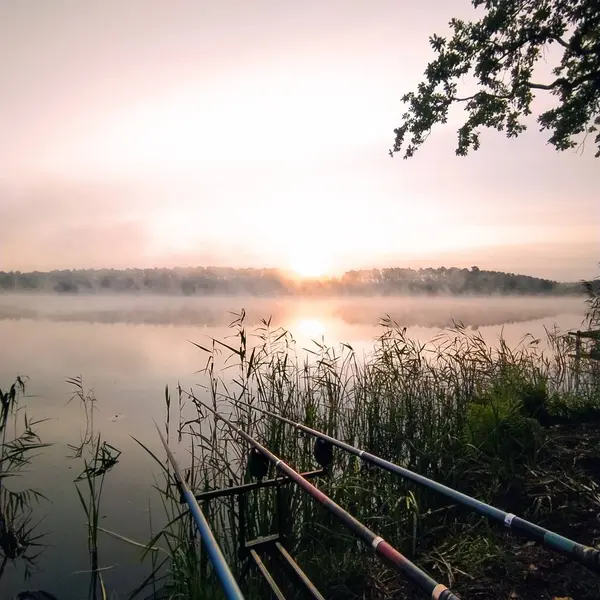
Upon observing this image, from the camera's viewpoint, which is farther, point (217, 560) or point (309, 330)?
point (309, 330)

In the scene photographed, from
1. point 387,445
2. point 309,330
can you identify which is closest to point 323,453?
point 387,445

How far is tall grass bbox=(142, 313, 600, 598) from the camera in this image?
343cm

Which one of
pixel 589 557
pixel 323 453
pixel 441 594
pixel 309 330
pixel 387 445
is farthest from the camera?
pixel 309 330

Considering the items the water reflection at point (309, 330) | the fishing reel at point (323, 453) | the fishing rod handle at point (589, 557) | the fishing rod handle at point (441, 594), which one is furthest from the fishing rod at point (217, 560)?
the water reflection at point (309, 330)

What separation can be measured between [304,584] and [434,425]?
2.95 metres

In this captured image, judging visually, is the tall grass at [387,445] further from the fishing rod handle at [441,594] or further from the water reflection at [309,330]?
the water reflection at [309,330]

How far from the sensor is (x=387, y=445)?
16.6 ft

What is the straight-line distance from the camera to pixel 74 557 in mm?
4367

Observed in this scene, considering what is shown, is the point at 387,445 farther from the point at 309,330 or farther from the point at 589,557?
the point at 309,330

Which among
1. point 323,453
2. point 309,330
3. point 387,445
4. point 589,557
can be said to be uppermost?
point 589,557

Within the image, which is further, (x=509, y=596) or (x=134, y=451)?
(x=134, y=451)

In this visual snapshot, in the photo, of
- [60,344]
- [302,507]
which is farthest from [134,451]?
[60,344]

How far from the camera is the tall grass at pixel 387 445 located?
11.2ft

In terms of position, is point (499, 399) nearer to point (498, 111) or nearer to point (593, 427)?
point (593, 427)
